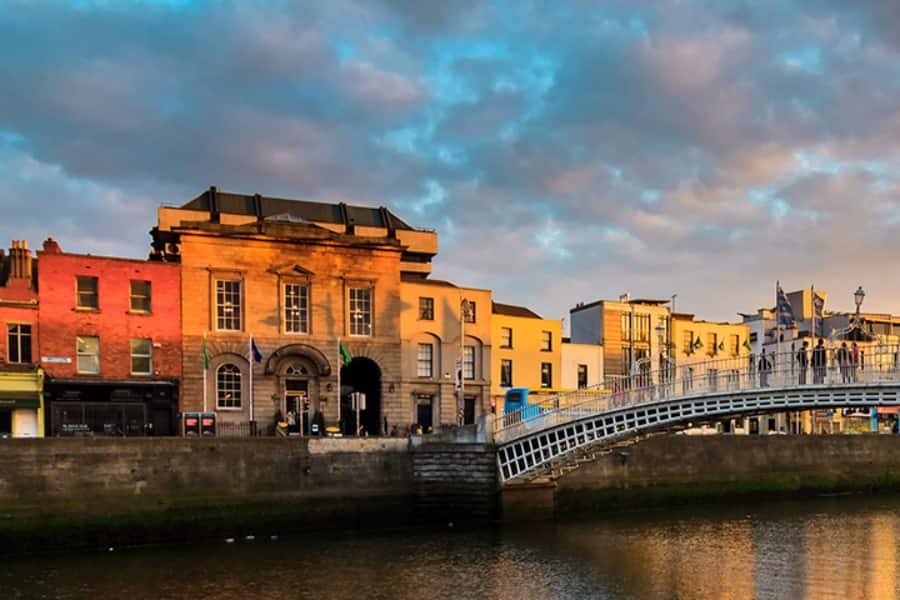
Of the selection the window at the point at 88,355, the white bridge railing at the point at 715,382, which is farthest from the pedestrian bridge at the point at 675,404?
the window at the point at 88,355

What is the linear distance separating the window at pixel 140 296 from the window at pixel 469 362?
1697 cm

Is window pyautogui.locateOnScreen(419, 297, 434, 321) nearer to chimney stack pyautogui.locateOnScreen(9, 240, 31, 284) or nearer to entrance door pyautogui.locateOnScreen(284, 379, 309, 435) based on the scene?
entrance door pyautogui.locateOnScreen(284, 379, 309, 435)

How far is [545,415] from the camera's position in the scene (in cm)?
3750

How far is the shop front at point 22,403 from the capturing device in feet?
120

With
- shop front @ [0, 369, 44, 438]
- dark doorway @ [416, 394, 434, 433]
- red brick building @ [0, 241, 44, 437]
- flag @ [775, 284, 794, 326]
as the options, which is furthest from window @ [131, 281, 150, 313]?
flag @ [775, 284, 794, 326]

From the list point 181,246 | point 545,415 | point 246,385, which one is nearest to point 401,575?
point 545,415

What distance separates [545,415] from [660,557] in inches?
318

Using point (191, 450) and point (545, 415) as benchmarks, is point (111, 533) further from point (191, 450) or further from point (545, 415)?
point (545, 415)

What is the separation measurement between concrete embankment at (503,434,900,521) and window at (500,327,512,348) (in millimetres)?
11030

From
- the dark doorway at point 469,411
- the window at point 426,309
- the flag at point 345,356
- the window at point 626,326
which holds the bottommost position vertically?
the dark doorway at point 469,411

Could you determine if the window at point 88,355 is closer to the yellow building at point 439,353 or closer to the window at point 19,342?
the window at point 19,342

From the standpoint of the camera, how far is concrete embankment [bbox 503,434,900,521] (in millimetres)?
42031

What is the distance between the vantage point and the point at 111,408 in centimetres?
3944

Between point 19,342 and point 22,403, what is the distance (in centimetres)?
271
